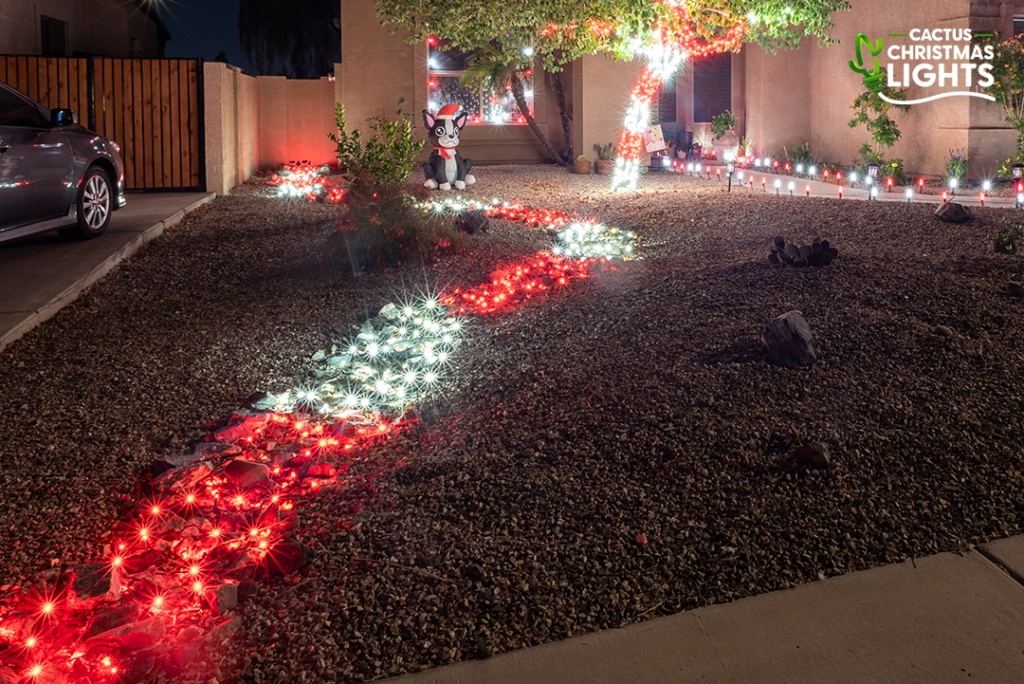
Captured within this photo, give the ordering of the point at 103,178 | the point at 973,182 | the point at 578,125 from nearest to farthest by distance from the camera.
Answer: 1. the point at 103,178
2. the point at 973,182
3. the point at 578,125

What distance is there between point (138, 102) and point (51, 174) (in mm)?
5849

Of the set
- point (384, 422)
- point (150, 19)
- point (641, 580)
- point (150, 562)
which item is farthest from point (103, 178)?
point (150, 19)

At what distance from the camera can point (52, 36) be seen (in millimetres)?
17719

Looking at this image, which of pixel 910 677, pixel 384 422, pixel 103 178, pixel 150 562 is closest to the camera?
pixel 910 677

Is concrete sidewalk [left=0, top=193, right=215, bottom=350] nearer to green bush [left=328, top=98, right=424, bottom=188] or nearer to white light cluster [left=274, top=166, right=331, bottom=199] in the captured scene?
green bush [left=328, top=98, right=424, bottom=188]

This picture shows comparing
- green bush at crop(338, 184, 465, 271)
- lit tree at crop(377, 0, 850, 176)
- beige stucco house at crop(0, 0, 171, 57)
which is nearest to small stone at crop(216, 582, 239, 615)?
green bush at crop(338, 184, 465, 271)

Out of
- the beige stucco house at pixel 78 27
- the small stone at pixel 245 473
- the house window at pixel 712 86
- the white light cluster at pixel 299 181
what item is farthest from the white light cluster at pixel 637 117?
the small stone at pixel 245 473

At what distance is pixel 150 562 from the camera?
3.00 m

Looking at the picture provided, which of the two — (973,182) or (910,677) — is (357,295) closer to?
(910,677)

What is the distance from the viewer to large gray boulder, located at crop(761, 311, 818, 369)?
411cm

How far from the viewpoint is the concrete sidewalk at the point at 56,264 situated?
5.56m

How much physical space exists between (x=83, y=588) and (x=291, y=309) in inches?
137

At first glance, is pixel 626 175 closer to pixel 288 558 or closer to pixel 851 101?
pixel 851 101

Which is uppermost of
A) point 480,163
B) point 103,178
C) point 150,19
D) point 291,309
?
point 150,19
